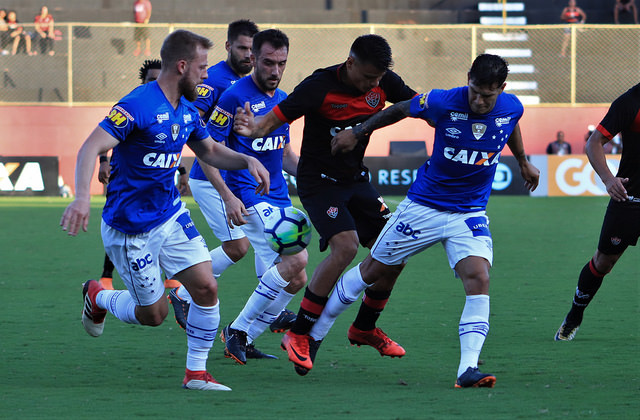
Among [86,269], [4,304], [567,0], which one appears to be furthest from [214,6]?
[4,304]

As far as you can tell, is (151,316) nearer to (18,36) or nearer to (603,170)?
(603,170)

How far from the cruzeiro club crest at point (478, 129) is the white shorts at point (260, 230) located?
174 centimetres

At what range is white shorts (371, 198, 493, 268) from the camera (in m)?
5.88

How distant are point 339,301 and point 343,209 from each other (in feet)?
2.07

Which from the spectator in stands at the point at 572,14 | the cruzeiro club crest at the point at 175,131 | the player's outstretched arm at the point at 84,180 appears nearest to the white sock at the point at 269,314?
the cruzeiro club crest at the point at 175,131

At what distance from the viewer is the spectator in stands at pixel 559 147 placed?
26256mm

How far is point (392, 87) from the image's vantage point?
6.57 metres

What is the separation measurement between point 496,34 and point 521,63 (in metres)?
1.09

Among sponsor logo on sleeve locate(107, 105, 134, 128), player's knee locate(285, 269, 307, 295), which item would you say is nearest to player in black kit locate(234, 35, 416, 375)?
player's knee locate(285, 269, 307, 295)

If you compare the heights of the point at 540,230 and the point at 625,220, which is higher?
the point at 625,220

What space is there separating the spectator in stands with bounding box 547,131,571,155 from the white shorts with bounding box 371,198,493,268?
2090cm

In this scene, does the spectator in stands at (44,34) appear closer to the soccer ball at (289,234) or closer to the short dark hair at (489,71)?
the soccer ball at (289,234)

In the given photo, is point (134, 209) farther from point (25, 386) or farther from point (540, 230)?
point (540, 230)

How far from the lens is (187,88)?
5.51 m
